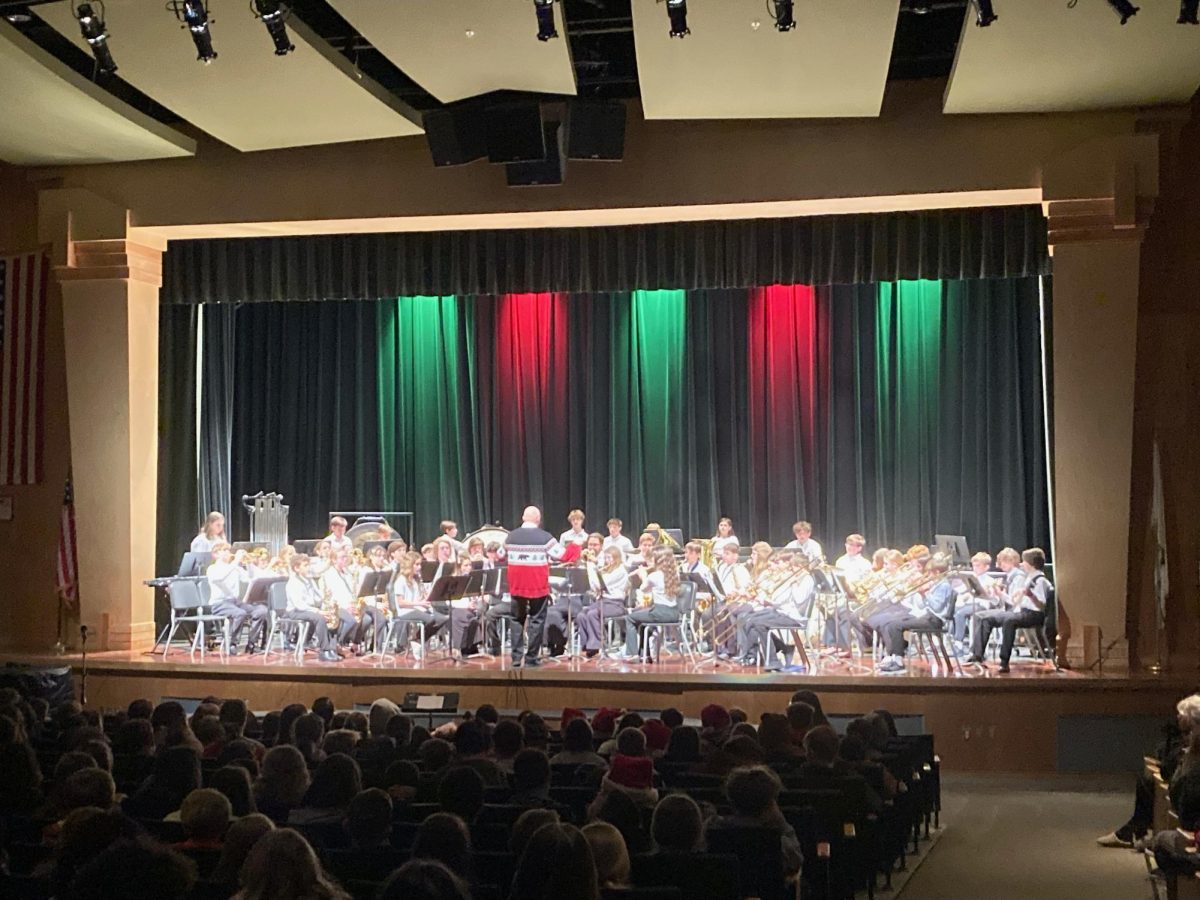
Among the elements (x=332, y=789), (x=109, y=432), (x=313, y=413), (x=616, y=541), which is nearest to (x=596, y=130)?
(x=616, y=541)

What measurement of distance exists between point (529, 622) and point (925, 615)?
3464 mm

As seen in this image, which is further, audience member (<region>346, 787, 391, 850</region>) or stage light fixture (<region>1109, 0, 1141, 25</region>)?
stage light fixture (<region>1109, 0, 1141, 25</region>)

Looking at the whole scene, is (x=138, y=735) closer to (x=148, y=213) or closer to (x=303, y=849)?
(x=303, y=849)

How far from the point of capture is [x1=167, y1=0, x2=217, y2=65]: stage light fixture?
9984mm

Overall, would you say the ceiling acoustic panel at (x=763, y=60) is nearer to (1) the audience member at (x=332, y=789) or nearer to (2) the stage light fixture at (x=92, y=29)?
(2) the stage light fixture at (x=92, y=29)

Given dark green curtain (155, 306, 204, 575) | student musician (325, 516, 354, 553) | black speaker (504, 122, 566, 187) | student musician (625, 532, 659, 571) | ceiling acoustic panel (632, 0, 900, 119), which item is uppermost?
ceiling acoustic panel (632, 0, 900, 119)

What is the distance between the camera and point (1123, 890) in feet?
25.9

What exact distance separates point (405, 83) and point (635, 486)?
6.20 m

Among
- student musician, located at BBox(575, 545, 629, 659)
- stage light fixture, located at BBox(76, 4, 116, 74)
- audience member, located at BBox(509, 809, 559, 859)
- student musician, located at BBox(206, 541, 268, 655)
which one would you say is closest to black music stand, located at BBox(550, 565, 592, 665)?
student musician, located at BBox(575, 545, 629, 659)

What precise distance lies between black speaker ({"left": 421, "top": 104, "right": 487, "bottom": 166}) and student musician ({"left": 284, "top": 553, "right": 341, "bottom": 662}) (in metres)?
3.87

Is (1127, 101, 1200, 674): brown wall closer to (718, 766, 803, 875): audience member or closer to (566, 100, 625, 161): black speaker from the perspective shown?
(566, 100, 625, 161): black speaker

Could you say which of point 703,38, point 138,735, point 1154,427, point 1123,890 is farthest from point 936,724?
point 138,735

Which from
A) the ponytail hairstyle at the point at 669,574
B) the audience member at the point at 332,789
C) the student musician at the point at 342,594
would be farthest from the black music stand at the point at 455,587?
the audience member at the point at 332,789

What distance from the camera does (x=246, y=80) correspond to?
12.4m
